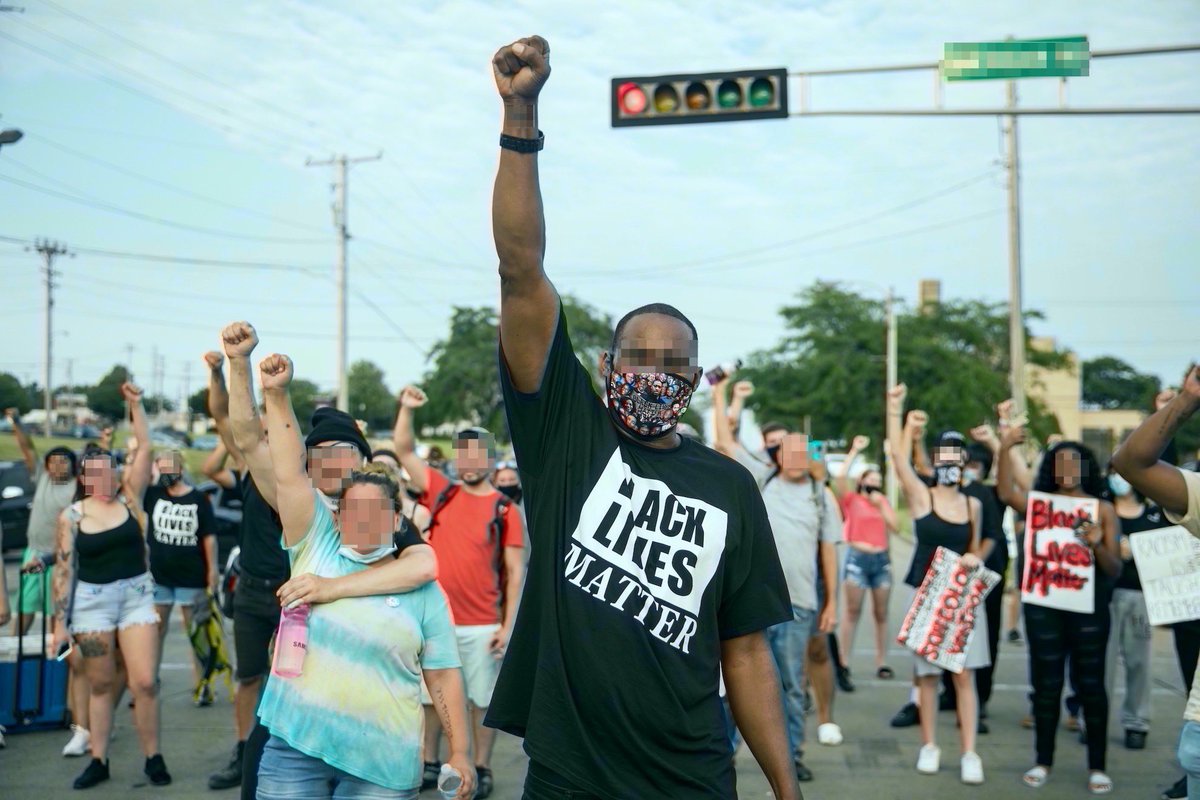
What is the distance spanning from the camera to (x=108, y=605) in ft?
23.0

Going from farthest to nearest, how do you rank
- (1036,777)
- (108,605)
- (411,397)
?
(1036,777), (108,605), (411,397)

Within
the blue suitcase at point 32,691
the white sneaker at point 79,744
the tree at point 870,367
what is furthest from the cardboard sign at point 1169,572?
the tree at point 870,367

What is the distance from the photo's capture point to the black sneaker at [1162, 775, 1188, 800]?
6680mm

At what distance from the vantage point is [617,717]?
8.20ft

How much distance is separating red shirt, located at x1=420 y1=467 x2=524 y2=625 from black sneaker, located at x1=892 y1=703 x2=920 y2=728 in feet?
11.7

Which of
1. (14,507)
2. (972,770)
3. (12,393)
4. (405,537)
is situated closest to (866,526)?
(972,770)

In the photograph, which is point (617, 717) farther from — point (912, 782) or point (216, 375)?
point (912, 782)

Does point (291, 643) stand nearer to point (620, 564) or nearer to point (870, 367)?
point (620, 564)

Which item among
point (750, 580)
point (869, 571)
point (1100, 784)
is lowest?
point (1100, 784)

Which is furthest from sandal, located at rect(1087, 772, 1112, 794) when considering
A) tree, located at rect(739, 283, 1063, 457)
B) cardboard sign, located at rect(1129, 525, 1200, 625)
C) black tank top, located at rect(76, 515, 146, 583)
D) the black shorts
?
tree, located at rect(739, 283, 1063, 457)

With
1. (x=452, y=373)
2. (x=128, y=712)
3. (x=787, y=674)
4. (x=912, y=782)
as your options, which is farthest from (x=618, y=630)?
(x=452, y=373)

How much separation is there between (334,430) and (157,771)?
341 centimetres

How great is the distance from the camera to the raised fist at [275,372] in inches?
154

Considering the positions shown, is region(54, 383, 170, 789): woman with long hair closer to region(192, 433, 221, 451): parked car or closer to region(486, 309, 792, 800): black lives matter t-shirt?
region(486, 309, 792, 800): black lives matter t-shirt
